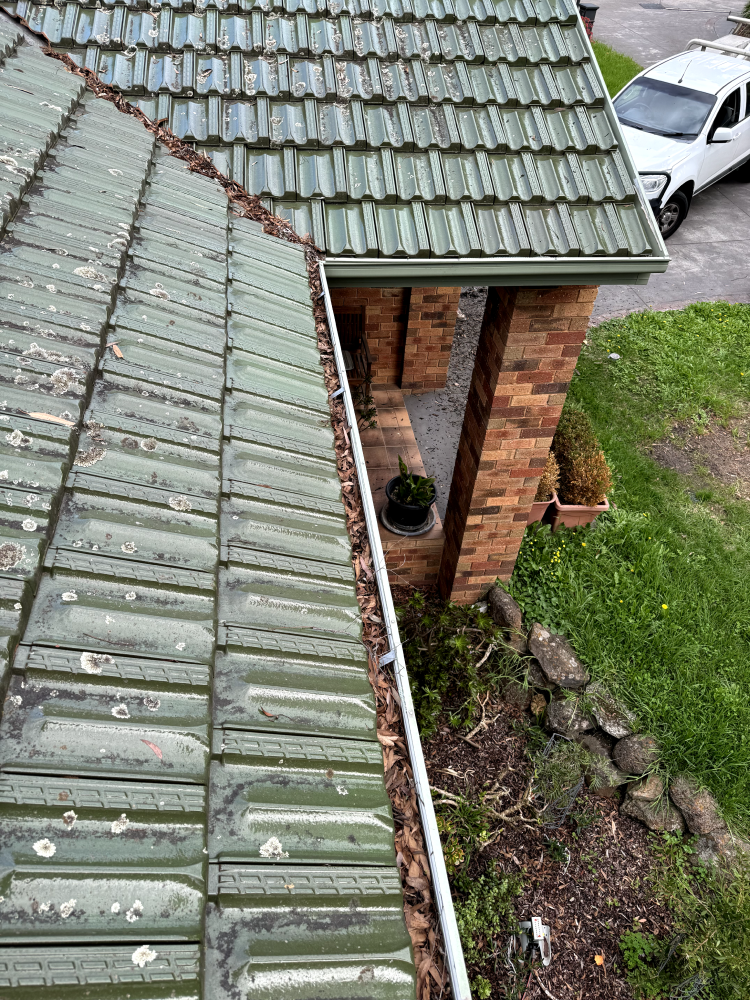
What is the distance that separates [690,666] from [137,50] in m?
5.90

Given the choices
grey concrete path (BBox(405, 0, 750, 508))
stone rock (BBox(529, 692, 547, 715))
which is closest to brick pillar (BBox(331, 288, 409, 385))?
grey concrete path (BBox(405, 0, 750, 508))

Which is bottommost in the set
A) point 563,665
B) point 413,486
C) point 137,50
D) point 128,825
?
point 563,665

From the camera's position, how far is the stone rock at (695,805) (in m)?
5.07

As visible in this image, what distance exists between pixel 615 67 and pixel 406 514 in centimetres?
1723

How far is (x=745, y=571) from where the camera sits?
7.02 m

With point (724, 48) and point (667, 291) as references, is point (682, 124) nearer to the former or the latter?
point (667, 291)

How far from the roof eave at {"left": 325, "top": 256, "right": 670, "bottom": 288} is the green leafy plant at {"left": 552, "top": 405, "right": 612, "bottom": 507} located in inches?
119

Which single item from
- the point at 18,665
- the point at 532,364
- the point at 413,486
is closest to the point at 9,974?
the point at 18,665

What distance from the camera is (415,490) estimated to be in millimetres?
6172

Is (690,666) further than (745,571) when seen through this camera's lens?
No

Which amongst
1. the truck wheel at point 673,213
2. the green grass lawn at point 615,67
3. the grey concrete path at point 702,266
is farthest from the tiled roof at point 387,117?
the green grass lawn at point 615,67

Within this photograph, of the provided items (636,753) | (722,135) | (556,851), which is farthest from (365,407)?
(722,135)

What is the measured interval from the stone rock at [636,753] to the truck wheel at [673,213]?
9.60 m

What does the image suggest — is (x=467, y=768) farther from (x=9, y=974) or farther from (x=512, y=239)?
(x=9, y=974)
